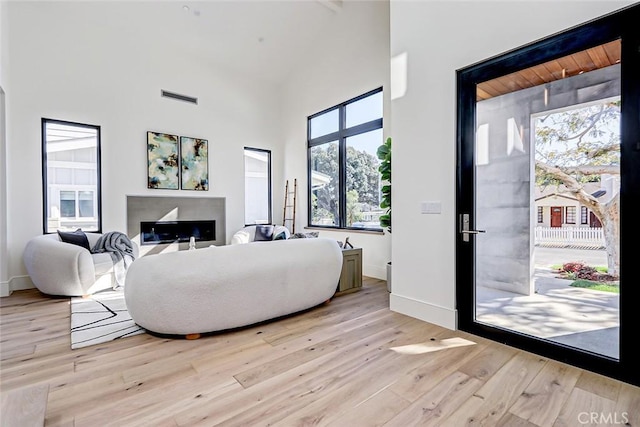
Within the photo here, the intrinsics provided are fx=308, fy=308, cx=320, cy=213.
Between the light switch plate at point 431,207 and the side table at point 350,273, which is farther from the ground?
the light switch plate at point 431,207

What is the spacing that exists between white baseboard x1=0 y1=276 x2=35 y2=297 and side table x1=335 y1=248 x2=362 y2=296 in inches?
168

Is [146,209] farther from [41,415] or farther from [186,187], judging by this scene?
[41,415]

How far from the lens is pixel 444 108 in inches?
111

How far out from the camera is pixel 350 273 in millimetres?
4125

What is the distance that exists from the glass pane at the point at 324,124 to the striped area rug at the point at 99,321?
441 cm

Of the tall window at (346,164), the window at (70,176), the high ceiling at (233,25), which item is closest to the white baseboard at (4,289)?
the window at (70,176)

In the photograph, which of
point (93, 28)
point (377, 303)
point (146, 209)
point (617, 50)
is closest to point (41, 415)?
point (377, 303)

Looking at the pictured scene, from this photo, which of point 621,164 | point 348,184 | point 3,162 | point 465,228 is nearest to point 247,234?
point 348,184

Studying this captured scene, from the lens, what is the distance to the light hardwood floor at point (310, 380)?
5.34 ft

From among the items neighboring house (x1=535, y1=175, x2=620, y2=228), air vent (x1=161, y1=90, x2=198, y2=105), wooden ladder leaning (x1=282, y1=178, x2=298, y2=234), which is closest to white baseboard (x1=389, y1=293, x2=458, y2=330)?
neighboring house (x1=535, y1=175, x2=620, y2=228)

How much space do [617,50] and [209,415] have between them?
10.9 feet

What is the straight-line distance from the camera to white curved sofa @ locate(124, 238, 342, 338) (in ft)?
8.21

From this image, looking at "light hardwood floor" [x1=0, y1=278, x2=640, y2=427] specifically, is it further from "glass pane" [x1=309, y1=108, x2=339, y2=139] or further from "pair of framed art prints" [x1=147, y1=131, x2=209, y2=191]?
"glass pane" [x1=309, y1=108, x2=339, y2=139]

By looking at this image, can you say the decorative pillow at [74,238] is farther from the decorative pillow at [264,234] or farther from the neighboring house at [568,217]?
the neighboring house at [568,217]
